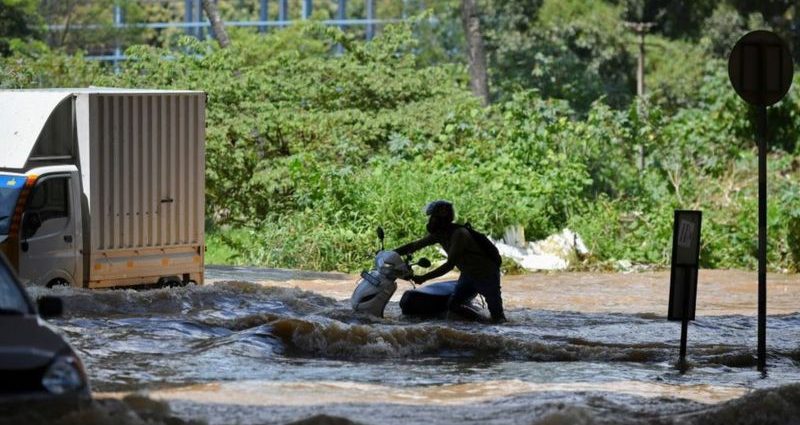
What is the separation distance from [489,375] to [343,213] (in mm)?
12782

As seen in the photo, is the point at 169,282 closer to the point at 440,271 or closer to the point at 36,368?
the point at 440,271

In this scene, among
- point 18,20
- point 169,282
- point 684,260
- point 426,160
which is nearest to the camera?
point 684,260

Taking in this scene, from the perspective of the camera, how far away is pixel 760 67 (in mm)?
13734

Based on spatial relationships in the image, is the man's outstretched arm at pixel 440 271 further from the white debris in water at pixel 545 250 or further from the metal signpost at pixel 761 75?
the white debris in water at pixel 545 250

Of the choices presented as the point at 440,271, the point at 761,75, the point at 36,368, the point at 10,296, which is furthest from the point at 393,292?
the point at 36,368

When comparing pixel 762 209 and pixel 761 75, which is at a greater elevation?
pixel 761 75

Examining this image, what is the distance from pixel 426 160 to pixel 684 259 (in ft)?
52.2

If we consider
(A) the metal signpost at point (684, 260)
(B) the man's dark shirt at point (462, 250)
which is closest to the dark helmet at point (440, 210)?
(B) the man's dark shirt at point (462, 250)

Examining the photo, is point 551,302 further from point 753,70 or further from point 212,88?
point 212,88

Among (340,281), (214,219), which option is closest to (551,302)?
(340,281)

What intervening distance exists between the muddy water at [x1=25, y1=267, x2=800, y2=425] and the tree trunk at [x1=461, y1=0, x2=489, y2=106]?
16.8 metres

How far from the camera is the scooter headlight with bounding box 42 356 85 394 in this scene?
333 inches

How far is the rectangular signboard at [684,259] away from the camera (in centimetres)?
1348

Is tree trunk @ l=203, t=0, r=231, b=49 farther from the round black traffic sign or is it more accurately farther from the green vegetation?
the round black traffic sign
